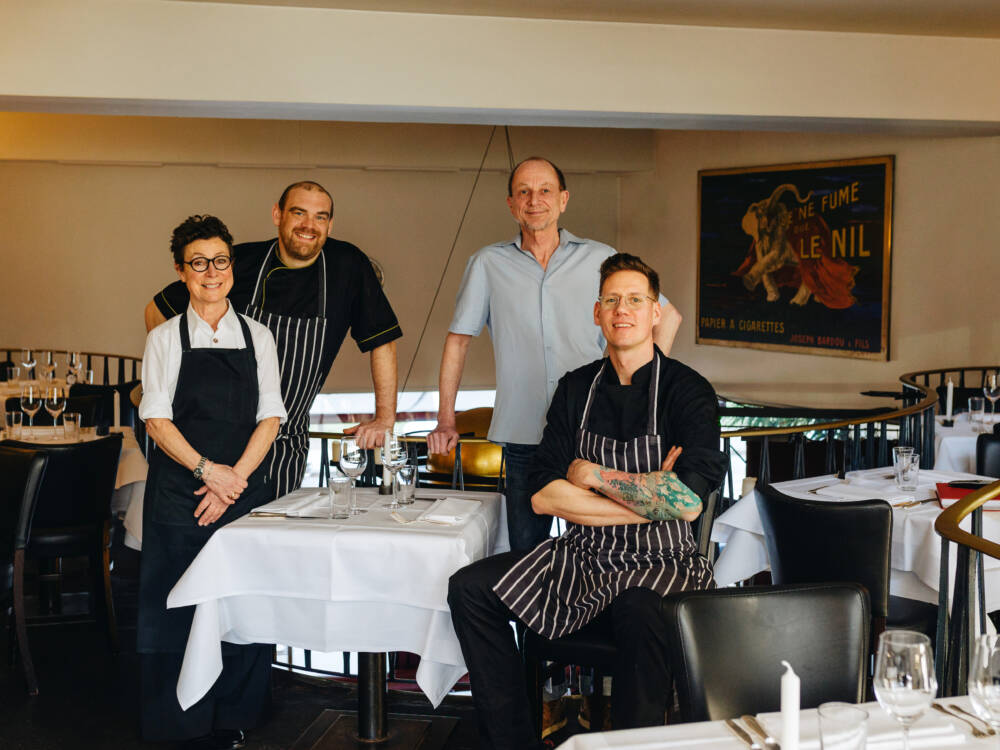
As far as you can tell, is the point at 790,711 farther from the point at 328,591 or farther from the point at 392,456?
the point at 392,456

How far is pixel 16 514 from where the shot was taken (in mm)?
3729

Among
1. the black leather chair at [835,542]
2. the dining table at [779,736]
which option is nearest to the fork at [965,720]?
the dining table at [779,736]

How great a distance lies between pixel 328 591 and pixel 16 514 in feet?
5.10

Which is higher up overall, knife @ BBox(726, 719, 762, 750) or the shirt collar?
the shirt collar

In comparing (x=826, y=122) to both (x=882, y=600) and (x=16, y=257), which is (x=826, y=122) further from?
(x=16, y=257)

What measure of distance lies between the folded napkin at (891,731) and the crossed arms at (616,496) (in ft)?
3.37

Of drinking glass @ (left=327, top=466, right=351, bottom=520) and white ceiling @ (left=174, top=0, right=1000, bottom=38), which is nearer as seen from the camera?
drinking glass @ (left=327, top=466, right=351, bottom=520)

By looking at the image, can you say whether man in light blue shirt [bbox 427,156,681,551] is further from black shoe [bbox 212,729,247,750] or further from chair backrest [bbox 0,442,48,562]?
chair backrest [bbox 0,442,48,562]

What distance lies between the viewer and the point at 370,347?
3736mm

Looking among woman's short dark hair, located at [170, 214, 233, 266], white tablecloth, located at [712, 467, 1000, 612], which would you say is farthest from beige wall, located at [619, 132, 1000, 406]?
woman's short dark hair, located at [170, 214, 233, 266]

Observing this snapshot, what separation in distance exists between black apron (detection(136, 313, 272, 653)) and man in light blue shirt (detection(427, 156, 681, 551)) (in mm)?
680

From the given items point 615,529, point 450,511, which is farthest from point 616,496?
point 450,511

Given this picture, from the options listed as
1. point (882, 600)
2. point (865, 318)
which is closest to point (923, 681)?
point (882, 600)

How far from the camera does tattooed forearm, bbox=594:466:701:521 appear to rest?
2.73 metres
